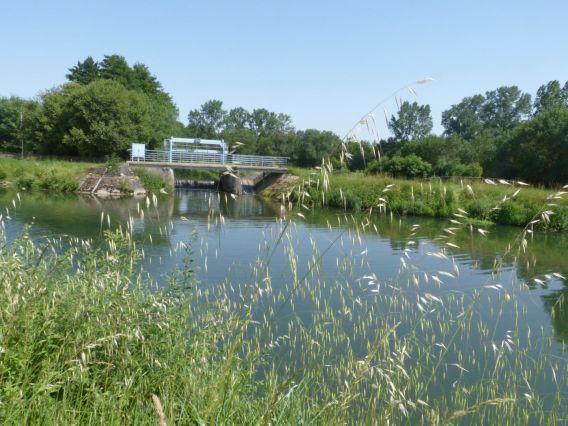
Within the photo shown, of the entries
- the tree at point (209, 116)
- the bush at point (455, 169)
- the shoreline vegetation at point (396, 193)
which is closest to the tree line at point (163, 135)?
the bush at point (455, 169)

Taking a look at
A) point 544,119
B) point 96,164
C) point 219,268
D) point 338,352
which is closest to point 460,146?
point 544,119

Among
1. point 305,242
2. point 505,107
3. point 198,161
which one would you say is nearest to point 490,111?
point 505,107

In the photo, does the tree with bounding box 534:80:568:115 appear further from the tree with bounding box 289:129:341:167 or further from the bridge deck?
the bridge deck

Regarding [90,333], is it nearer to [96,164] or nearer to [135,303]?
[135,303]

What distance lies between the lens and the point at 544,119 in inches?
1384

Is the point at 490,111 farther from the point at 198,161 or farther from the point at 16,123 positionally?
the point at 16,123

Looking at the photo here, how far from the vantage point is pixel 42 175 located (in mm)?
35062

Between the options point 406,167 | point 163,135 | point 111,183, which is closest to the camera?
point 406,167

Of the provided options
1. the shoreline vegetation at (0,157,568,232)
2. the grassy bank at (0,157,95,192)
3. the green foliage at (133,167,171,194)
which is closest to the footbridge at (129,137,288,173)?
the green foliage at (133,167,171,194)

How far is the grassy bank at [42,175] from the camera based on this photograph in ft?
113

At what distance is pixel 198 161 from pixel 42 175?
13.2m

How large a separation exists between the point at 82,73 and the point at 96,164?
83.0 feet

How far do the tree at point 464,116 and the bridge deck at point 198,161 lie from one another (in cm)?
4066

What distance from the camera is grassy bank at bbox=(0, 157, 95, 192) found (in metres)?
34.5
